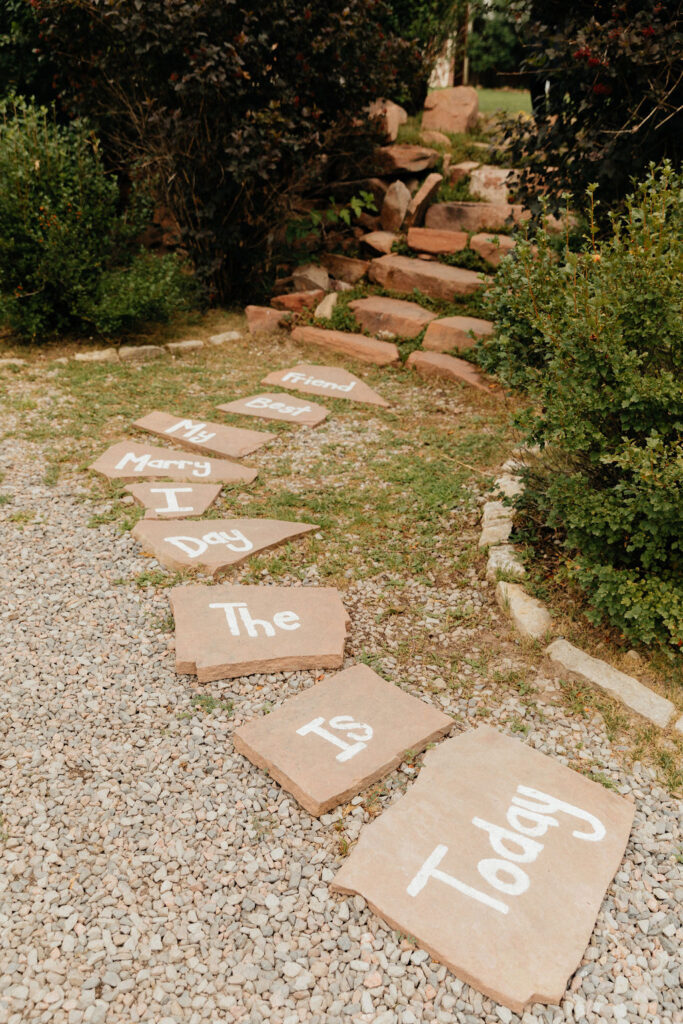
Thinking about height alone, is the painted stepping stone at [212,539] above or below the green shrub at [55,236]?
below

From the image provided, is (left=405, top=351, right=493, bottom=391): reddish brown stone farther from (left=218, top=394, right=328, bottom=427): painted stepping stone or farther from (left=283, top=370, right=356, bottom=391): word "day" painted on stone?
(left=218, top=394, right=328, bottom=427): painted stepping stone

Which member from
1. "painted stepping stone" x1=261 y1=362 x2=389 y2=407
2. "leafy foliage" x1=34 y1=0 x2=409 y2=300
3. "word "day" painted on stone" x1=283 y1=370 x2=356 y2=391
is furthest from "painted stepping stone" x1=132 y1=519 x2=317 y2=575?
"leafy foliage" x1=34 y1=0 x2=409 y2=300

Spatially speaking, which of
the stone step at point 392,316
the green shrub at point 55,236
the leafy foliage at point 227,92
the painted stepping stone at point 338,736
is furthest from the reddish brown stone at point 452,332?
the painted stepping stone at point 338,736

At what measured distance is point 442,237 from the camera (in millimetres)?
7684

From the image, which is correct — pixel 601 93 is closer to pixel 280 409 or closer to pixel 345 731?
pixel 280 409

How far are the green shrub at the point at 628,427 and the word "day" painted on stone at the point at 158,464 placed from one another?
2069 mm

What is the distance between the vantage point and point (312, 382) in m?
6.14

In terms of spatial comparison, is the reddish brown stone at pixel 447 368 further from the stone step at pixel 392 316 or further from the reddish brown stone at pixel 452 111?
the reddish brown stone at pixel 452 111

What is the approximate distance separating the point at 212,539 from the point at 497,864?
6.88ft

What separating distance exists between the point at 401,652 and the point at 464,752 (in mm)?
616

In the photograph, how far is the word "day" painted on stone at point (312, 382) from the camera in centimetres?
607

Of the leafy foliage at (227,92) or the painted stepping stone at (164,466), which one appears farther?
the leafy foliage at (227,92)

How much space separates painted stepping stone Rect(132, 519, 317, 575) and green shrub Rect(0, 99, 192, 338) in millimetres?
3112

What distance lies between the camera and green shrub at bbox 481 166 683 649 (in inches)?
111
